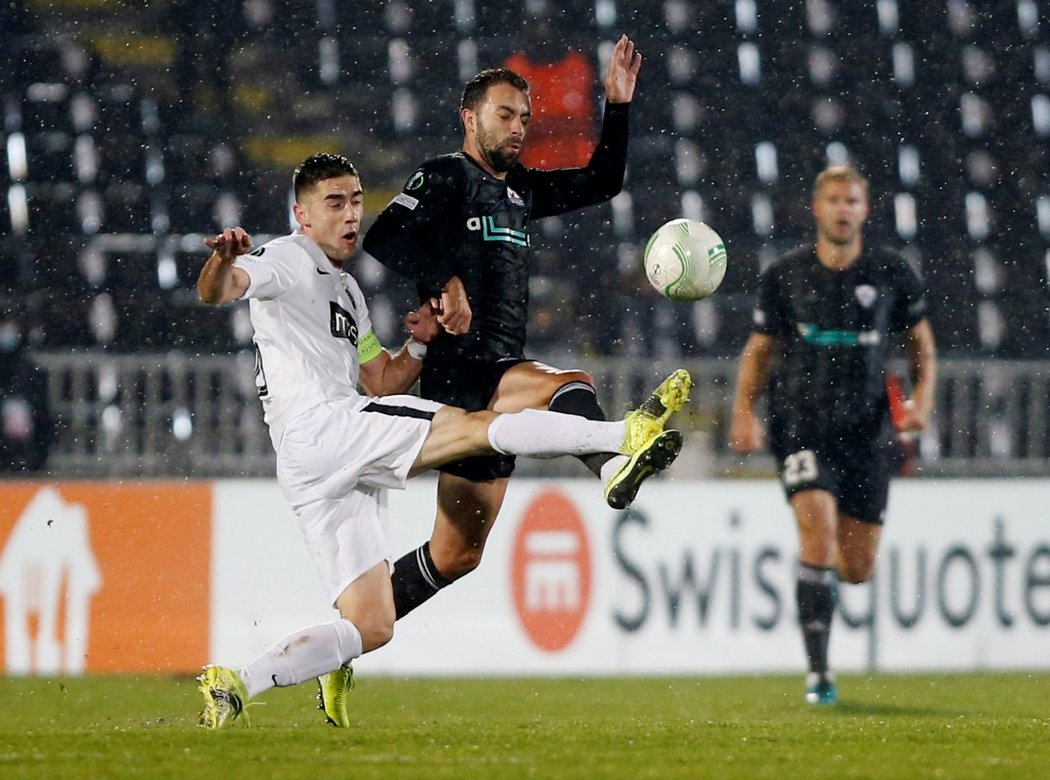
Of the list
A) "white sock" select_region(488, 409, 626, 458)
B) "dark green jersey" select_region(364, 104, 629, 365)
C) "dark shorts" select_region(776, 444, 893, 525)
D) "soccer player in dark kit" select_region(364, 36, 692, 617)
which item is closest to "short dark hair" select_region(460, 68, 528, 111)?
"soccer player in dark kit" select_region(364, 36, 692, 617)

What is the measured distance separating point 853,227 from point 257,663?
366 cm

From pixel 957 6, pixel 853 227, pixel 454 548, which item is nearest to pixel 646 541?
pixel 853 227

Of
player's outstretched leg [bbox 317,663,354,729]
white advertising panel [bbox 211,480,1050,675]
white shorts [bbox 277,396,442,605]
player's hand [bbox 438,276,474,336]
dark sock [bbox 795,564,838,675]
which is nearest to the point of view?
white shorts [bbox 277,396,442,605]

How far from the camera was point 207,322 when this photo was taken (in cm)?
1066

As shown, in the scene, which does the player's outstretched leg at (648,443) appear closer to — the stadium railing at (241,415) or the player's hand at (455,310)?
the player's hand at (455,310)

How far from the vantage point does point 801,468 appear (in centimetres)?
695

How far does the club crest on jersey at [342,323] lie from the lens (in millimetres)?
5039

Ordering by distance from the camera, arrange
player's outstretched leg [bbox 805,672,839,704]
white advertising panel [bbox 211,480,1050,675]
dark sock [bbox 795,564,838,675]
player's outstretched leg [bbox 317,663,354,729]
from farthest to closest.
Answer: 1. white advertising panel [bbox 211,480,1050,675]
2. dark sock [bbox 795,564,838,675]
3. player's outstretched leg [bbox 805,672,839,704]
4. player's outstretched leg [bbox 317,663,354,729]

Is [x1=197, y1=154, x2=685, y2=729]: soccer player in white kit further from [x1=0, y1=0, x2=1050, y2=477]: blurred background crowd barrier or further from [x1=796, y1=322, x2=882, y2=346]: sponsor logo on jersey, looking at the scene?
[x1=0, y1=0, x2=1050, y2=477]: blurred background crowd barrier

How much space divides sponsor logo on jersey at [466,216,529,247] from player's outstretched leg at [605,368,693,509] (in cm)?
101

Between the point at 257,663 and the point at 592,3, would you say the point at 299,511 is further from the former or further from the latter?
the point at 592,3

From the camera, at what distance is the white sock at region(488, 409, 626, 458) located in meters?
4.70

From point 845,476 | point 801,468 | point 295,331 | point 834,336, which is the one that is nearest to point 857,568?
point 845,476

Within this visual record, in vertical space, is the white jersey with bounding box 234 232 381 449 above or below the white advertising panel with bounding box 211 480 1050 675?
above
